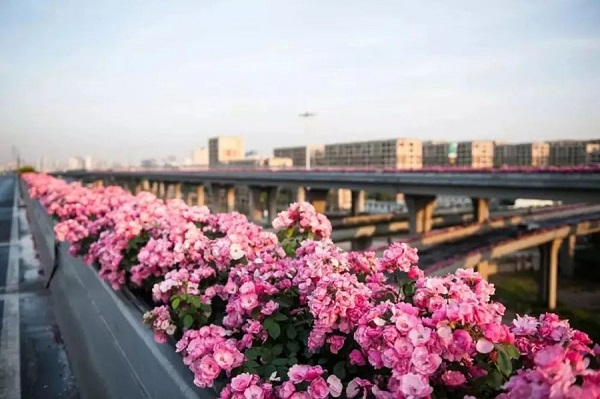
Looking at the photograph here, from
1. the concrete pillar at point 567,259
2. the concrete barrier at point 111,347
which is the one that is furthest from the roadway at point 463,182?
the concrete barrier at point 111,347

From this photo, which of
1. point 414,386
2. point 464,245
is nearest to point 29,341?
point 414,386

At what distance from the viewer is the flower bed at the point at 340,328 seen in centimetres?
210

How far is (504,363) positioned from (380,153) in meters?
82.8

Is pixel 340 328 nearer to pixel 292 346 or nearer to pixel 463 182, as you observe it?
pixel 292 346

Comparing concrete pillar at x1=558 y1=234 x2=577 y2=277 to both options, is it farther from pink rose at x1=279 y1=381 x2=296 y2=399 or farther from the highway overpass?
pink rose at x1=279 y1=381 x2=296 y2=399

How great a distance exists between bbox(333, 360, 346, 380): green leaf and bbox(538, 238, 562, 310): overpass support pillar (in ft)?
115

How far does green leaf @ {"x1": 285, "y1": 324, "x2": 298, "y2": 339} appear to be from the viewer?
315 cm

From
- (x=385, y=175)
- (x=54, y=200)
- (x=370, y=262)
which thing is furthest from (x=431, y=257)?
(x=370, y=262)

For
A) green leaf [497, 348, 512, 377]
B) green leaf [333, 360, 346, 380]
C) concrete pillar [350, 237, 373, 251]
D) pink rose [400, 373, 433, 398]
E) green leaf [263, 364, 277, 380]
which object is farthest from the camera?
concrete pillar [350, 237, 373, 251]

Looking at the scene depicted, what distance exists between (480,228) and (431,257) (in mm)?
14879

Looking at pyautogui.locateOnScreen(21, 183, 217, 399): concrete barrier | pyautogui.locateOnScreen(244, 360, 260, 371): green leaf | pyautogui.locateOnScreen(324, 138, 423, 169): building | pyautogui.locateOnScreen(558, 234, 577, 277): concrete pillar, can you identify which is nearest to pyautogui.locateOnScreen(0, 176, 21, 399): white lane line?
pyautogui.locateOnScreen(21, 183, 217, 399): concrete barrier

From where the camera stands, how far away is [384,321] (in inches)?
93.8

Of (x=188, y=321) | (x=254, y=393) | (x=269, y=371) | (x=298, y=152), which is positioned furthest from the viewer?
(x=298, y=152)

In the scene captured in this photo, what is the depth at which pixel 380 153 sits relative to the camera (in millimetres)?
83438
